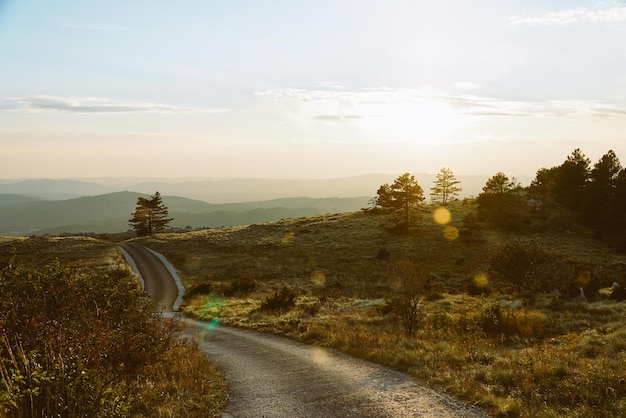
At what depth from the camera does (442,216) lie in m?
78.1

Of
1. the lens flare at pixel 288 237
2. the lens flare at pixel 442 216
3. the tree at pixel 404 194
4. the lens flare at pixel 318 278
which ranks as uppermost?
the tree at pixel 404 194

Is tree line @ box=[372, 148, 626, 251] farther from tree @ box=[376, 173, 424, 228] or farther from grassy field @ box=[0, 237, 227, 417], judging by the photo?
grassy field @ box=[0, 237, 227, 417]

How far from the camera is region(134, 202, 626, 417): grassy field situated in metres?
10.1

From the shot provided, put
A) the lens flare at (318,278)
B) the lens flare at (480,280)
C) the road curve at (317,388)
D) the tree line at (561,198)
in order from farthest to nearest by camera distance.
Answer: the tree line at (561,198), the lens flare at (318,278), the lens flare at (480,280), the road curve at (317,388)

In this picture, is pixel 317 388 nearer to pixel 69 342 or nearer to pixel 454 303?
pixel 69 342

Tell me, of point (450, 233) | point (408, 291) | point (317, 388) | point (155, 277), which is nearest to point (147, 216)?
point (155, 277)

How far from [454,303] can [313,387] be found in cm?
1901

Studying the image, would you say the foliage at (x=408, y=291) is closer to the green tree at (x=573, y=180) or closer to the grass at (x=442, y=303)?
the grass at (x=442, y=303)

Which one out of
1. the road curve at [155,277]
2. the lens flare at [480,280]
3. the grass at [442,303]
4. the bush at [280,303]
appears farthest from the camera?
the lens flare at [480,280]

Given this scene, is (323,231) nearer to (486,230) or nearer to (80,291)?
(486,230)

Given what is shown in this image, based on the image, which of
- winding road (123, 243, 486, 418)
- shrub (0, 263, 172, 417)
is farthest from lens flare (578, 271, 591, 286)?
shrub (0, 263, 172, 417)

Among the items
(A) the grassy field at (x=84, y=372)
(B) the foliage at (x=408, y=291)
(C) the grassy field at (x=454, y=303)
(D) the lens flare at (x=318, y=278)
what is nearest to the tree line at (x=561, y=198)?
(C) the grassy field at (x=454, y=303)

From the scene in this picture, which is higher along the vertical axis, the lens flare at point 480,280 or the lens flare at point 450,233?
the lens flare at point 450,233

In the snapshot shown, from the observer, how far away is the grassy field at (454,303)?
33.0ft
